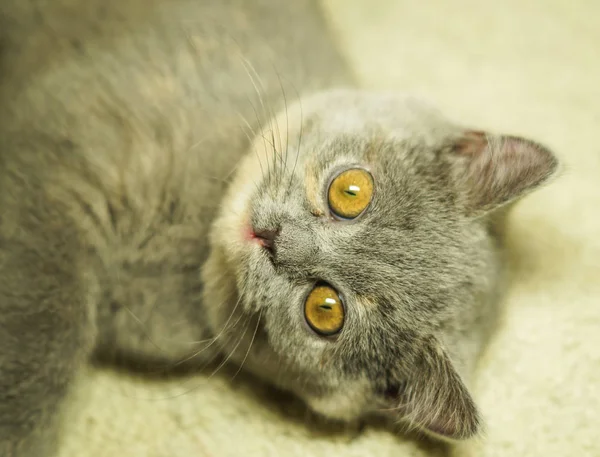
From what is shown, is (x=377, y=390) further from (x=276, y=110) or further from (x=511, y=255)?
(x=276, y=110)

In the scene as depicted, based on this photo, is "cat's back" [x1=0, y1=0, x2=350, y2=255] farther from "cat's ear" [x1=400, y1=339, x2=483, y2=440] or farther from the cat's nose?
"cat's ear" [x1=400, y1=339, x2=483, y2=440]

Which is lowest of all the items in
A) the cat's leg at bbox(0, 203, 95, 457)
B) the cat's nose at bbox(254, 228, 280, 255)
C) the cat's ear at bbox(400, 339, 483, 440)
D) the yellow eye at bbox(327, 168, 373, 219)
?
the cat's leg at bbox(0, 203, 95, 457)

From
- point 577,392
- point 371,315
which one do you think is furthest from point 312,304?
point 577,392

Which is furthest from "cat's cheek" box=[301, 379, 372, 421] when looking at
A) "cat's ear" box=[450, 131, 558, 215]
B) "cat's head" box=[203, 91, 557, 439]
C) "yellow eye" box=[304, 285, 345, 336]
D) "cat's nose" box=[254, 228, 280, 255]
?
"cat's ear" box=[450, 131, 558, 215]

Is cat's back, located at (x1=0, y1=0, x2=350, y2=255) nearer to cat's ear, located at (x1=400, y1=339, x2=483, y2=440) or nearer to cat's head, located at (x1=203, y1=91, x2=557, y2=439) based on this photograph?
cat's head, located at (x1=203, y1=91, x2=557, y2=439)

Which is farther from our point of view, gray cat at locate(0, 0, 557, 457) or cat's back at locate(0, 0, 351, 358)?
cat's back at locate(0, 0, 351, 358)

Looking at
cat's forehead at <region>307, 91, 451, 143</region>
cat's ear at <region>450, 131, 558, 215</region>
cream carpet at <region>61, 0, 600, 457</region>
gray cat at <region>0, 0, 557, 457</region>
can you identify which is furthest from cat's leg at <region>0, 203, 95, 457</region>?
cat's ear at <region>450, 131, 558, 215</region>

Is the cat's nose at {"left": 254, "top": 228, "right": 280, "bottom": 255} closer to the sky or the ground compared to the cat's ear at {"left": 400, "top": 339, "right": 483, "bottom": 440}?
closer to the sky

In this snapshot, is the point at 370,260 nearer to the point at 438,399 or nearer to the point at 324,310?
the point at 324,310

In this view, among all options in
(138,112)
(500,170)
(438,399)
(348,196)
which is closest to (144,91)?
(138,112)
